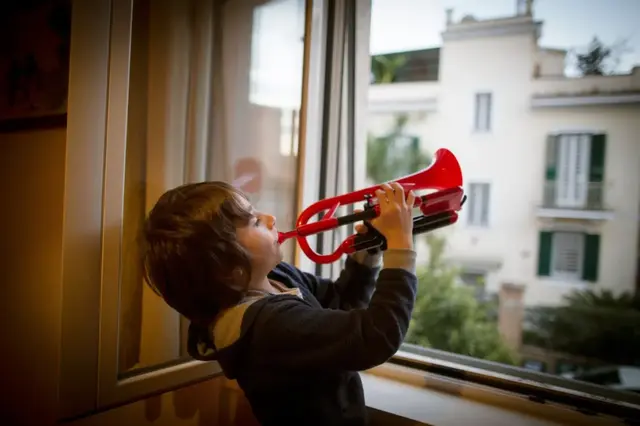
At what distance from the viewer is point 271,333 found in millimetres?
723

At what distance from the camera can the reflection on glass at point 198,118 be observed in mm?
1002

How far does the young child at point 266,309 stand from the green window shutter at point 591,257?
818 millimetres

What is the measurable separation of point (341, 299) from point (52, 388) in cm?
58

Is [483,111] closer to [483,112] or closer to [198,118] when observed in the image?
[483,112]

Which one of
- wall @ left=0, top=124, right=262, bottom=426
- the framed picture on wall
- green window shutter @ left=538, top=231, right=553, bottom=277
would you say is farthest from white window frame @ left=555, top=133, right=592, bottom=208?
the framed picture on wall

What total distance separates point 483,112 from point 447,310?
2.05 ft

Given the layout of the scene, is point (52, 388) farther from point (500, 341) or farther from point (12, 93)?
point (500, 341)

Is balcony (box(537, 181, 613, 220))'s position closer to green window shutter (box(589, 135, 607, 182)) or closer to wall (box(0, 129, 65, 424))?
green window shutter (box(589, 135, 607, 182))

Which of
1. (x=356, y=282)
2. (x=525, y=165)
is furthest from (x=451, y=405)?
(x=525, y=165)

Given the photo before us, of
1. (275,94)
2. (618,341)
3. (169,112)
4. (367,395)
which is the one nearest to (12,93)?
(169,112)

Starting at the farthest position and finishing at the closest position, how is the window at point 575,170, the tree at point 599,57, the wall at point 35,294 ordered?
the window at point 575,170 → the tree at point 599,57 → the wall at point 35,294

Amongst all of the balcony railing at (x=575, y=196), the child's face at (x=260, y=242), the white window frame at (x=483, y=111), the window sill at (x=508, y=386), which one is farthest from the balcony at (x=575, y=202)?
the child's face at (x=260, y=242)

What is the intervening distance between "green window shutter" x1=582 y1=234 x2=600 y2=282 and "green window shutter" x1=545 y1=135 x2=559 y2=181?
20 cm

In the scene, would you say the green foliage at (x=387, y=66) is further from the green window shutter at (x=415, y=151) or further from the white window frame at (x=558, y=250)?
the white window frame at (x=558, y=250)
